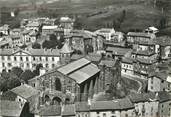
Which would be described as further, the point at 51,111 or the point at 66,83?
A: the point at 66,83

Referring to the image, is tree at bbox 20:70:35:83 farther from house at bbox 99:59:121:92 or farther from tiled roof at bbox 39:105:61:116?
tiled roof at bbox 39:105:61:116

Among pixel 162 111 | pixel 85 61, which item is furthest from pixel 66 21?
pixel 162 111

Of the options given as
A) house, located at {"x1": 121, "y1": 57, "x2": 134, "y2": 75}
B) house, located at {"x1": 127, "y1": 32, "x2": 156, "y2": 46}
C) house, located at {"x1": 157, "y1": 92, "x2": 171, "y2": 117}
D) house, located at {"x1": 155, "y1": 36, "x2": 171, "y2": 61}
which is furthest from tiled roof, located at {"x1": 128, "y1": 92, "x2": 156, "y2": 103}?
house, located at {"x1": 127, "y1": 32, "x2": 156, "y2": 46}

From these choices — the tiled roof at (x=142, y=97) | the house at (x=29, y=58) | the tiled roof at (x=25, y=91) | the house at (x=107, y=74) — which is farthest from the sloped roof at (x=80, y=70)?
the house at (x=29, y=58)

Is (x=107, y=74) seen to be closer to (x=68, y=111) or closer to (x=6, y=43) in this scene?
(x=68, y=111)

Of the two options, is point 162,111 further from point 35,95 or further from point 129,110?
point 35,95

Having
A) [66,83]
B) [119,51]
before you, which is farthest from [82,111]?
[119,51]
